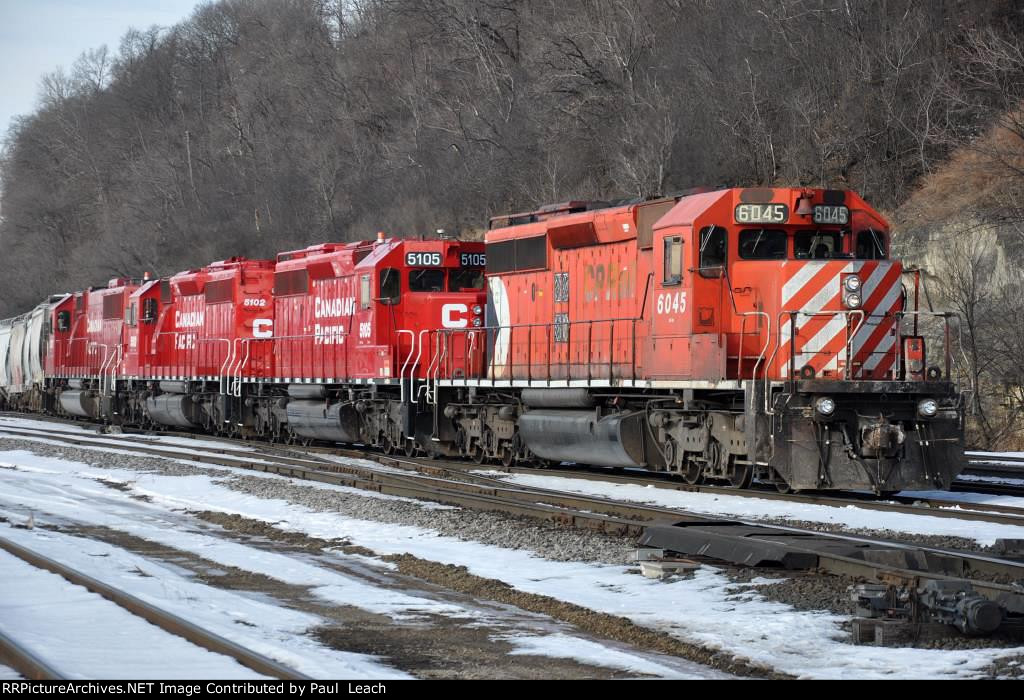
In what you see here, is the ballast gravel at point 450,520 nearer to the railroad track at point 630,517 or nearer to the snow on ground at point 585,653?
the railroad track at point 630,517

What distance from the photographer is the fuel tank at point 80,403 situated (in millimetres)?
38594

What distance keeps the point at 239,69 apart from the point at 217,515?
72.3 meters

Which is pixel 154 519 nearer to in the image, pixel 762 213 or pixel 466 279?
pixel 762 213

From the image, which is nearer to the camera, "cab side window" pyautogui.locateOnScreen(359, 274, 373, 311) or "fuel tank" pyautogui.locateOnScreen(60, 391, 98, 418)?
"cab side window" pyautogui.locateOnScreen(359, 274, 373, 311)

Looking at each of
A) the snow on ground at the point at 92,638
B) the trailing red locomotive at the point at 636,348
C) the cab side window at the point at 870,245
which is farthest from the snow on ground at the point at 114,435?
Answer: the snow on ground at the point at 92,638

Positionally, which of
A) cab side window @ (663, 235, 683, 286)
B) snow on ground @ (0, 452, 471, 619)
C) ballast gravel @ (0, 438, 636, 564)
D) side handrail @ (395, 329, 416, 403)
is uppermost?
cab side window @ (663, 235, 683, 286)

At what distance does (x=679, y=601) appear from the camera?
853 cm

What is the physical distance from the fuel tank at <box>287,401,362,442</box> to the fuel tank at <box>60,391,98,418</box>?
46.6 ft

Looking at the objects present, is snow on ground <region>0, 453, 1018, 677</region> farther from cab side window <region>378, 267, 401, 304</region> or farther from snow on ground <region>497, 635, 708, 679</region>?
cab side window <region>378, 267, 401, 304</region>

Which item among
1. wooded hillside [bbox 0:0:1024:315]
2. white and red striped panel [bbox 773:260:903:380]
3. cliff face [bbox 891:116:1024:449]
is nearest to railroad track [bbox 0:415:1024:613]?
white and red striped panel [bbox 773:260:903:380]

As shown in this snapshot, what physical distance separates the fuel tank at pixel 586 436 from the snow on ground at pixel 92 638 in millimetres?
Answer: 9147

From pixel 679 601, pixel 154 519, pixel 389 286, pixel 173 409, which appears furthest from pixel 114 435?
pixel 679 601

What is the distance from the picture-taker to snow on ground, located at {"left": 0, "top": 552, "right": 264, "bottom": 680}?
21.0 ft
